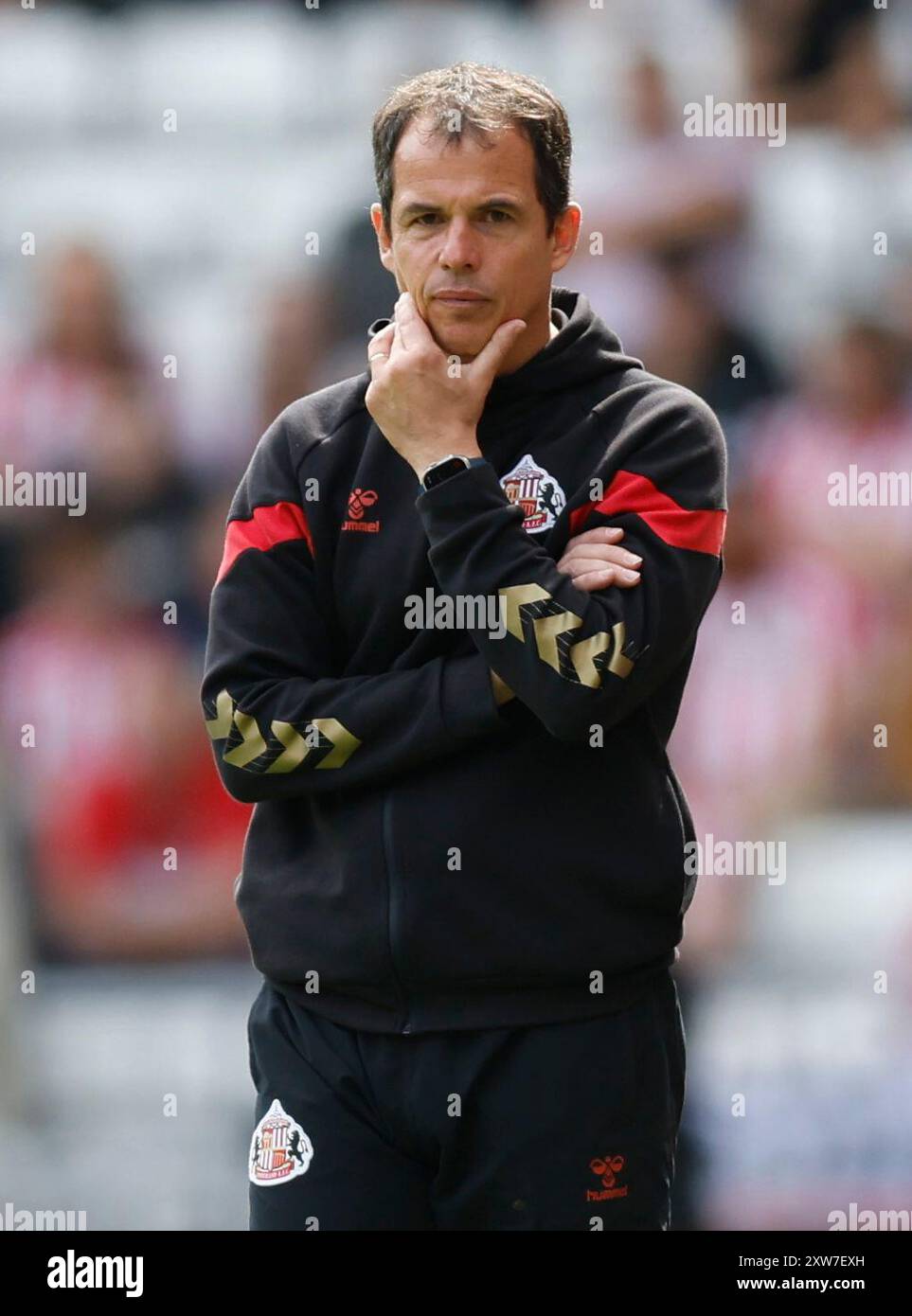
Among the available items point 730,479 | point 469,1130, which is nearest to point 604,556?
point 469,1130

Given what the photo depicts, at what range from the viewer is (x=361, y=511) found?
198 centimetres

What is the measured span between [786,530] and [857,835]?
0.68 metres

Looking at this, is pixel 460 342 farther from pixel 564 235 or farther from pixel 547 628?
pixel 547 628

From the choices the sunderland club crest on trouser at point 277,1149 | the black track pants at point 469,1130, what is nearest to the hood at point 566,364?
the black track pants at point 469,1130

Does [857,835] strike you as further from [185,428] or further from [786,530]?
[185,428]

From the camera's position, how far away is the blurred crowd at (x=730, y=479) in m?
3.84

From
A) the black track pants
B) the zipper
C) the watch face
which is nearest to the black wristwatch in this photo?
the watch face

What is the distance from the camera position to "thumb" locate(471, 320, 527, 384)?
6.35 ft

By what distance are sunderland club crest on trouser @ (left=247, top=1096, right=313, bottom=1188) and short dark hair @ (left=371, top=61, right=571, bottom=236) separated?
99 cm

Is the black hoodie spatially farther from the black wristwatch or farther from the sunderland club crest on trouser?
the sunderland club crest on trouser

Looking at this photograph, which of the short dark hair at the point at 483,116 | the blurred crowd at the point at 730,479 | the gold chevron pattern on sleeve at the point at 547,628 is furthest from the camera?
the blurred crowd at the point at 730,479

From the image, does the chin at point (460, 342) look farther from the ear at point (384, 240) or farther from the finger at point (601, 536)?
the finger at point (601, 536)

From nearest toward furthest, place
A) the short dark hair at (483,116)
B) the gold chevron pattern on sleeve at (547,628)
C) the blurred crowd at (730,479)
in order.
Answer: the gold chevron pattern on sleeve at (547,628)
the short dark hair at (483,116)
the blurred crowd at (730,479)

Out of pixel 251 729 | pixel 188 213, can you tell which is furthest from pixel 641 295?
pixel 251 729
